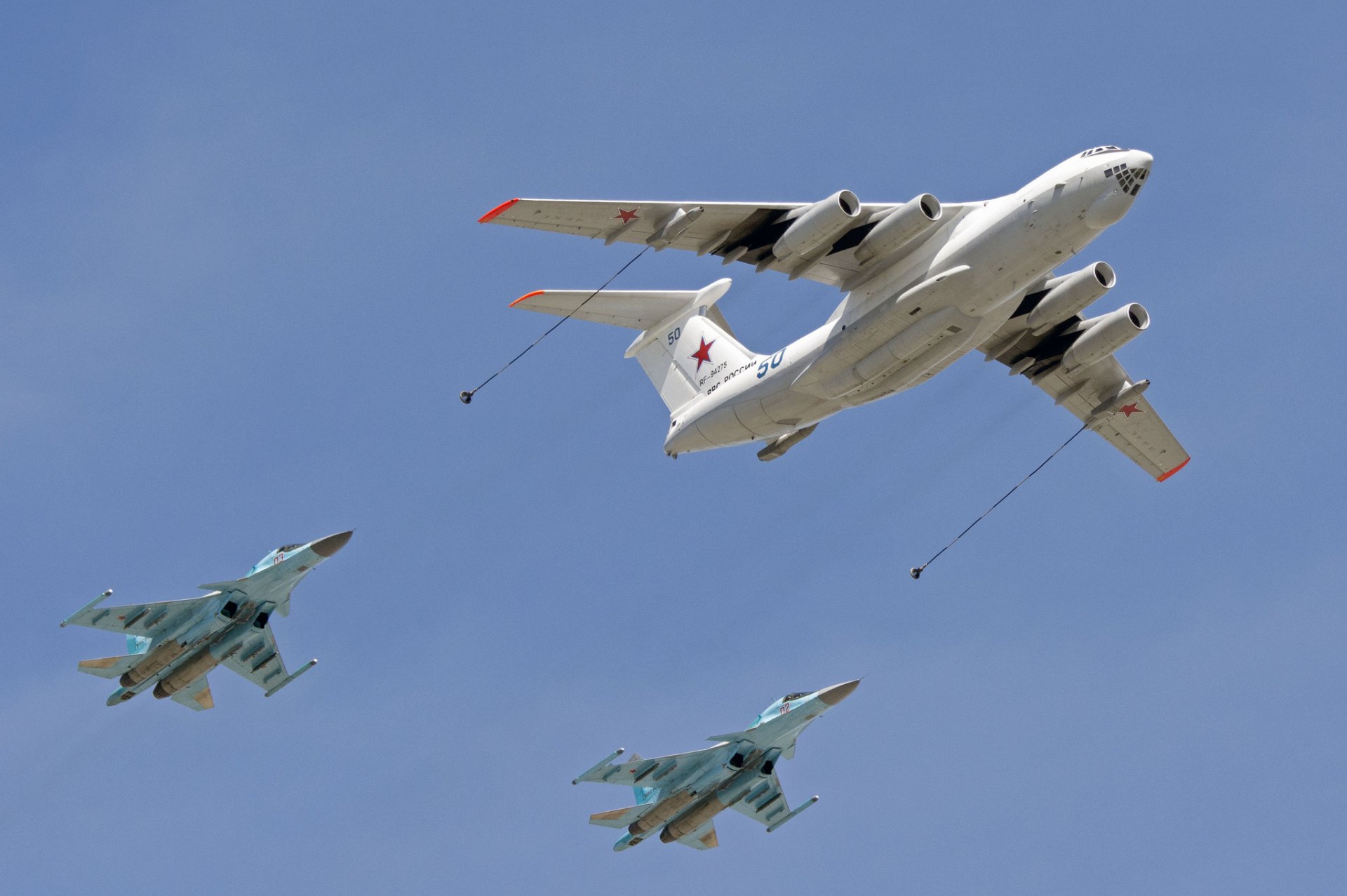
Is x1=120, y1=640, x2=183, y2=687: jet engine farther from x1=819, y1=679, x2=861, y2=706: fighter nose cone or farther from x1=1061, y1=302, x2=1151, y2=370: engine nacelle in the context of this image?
x1=1061, y1=302, x2=1151, y2=370: engine nacelle

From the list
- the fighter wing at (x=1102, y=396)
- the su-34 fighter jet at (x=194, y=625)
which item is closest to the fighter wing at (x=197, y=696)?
the su-34 fighter jet at (x=194, y=625)

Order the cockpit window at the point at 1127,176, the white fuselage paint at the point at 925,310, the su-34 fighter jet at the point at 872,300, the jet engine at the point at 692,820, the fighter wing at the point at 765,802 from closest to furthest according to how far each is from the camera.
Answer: the cockpit window at the point at 1127,176 < the white fuselage paint at the point at 925,310 < the su-34 fighter jet at the point at 872,300 < the jet engine at the point at 692,820 < the fighter wing at the point at 765,802

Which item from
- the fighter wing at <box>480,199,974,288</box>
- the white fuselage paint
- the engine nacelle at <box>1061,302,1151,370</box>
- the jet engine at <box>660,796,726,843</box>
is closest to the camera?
the white fuselage paint

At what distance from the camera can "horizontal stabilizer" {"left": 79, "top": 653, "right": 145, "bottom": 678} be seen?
33125 mm

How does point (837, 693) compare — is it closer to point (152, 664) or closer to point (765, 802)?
point (765, 802)

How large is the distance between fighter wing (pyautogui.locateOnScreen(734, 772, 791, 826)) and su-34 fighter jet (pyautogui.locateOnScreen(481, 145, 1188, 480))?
23.3 ft

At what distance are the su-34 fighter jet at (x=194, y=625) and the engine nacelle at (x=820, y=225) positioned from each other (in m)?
9.74

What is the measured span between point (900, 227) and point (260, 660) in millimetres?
14257

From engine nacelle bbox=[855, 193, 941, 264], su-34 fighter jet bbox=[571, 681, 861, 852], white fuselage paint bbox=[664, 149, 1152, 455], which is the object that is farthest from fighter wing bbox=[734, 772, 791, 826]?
engine nacelle bbox=[855, 193, 941, 264]

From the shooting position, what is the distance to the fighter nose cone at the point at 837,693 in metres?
33.6

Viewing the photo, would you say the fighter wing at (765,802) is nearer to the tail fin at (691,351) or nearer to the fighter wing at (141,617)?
the tail fin at (691,351)

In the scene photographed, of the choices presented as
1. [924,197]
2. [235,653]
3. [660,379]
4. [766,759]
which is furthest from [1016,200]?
[235,653]

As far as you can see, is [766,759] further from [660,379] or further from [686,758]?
[660,379]

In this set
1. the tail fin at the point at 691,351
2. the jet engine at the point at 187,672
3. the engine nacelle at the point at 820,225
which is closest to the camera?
the engine nacelle at the point at 820,225
